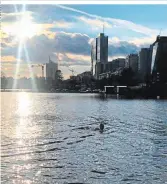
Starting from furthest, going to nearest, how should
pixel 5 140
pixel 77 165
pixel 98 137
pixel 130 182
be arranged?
pixel 98 137 < pixel 5 140 < pixel 77 165 < pixel 130 182

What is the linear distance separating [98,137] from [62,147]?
248 inches

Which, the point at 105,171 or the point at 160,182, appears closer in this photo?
the point at 160,182

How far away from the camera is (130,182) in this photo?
21031 mm

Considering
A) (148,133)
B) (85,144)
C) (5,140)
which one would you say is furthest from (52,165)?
(148,133)

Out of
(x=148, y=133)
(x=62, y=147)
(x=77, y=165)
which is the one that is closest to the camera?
(x=77, y=165)

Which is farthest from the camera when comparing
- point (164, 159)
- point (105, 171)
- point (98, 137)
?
point (98, 137)

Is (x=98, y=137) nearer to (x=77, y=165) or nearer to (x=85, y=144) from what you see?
(x=85, y=144)

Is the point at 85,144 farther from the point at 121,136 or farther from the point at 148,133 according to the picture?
the point at 148,133

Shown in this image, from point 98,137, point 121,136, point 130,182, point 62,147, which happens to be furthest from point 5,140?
point 130,182

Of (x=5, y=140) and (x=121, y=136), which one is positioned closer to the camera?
(x=5, y=140)

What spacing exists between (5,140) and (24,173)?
11451 millimetres

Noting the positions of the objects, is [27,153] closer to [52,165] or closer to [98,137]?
[52,165]

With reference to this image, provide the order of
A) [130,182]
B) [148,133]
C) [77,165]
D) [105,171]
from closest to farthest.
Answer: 1. [130,182]
2. [105,171]
3. [77,165]
4. [148,133]

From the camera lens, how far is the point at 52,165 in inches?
961
